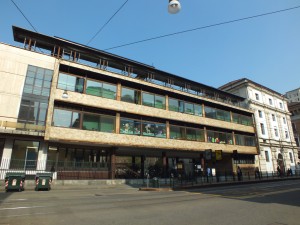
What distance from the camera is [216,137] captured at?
34031 millimetres

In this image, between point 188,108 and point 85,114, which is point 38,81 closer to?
point 85,114

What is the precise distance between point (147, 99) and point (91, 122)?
813 cm

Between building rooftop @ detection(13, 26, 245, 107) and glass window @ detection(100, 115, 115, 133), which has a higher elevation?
building rooftop @ detection(13, 26, 245, 107)

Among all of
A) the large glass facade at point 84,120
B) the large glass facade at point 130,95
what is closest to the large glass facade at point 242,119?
the large glass facade at point 130,95

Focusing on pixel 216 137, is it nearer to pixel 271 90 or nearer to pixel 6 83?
pixel 271 90

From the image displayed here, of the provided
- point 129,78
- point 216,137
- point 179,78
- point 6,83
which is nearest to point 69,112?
point 6,83

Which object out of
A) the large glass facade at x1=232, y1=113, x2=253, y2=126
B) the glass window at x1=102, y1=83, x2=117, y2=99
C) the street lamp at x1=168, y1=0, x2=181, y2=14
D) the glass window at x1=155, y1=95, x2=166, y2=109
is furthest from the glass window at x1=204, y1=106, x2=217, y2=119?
the street lamp at x1=168, y1=0, x2=181, y2=14

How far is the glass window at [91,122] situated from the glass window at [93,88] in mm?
2567

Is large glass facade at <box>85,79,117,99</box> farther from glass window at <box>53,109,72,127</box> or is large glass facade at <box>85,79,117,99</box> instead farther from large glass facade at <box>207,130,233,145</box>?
large glass facade at <box>207,130,233,145</box>

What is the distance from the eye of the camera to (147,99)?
27844 mm

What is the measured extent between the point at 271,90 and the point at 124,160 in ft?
126

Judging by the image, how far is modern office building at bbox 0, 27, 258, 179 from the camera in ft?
68.0

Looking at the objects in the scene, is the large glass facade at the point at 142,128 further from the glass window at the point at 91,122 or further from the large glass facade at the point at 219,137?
the large glass facade at the point at 219,137

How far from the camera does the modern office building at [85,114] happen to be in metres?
20.7
